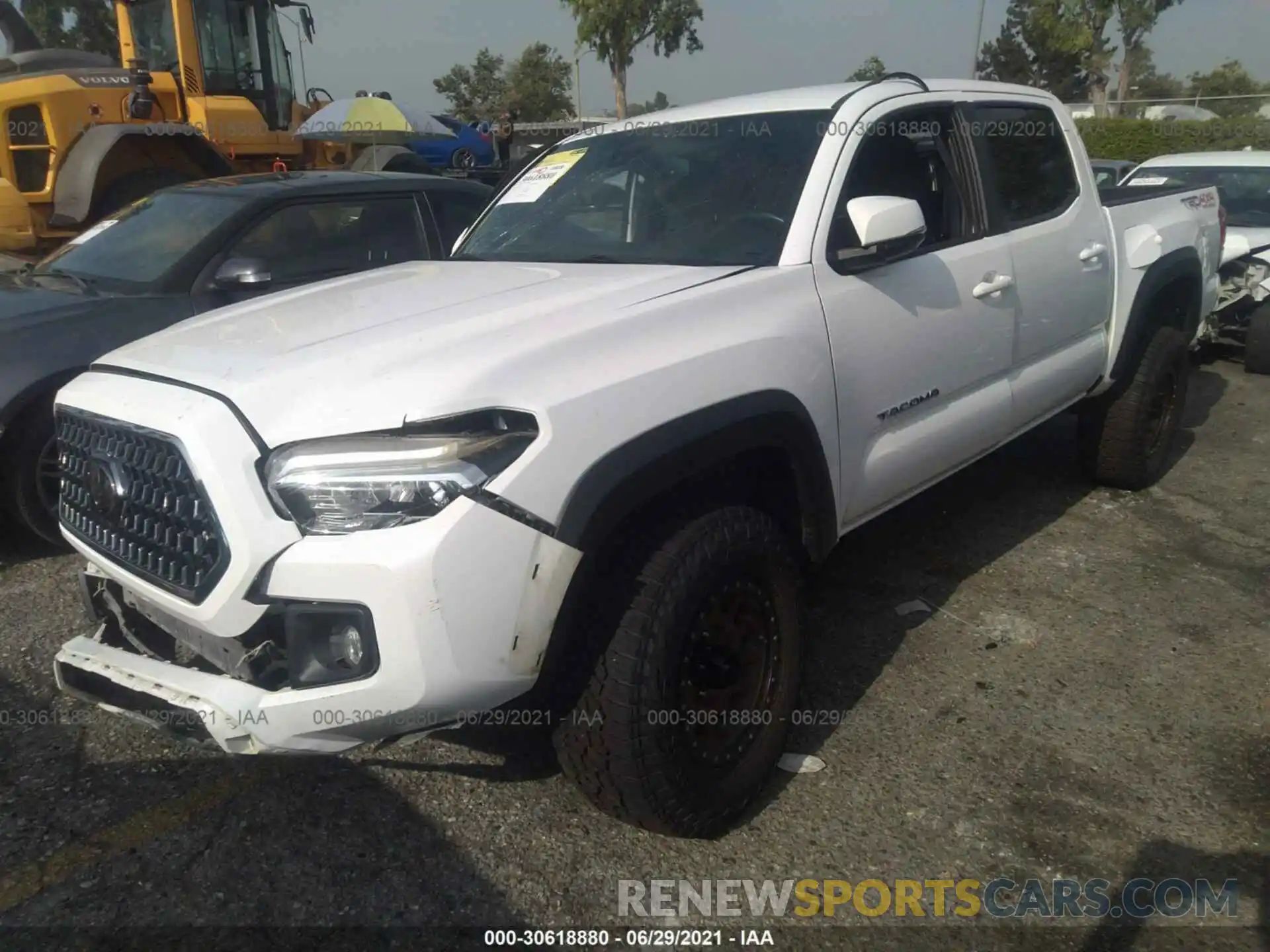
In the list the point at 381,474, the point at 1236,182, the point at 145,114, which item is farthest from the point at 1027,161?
the point at 145,114

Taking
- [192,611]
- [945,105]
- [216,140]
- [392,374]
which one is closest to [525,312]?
[392,374]

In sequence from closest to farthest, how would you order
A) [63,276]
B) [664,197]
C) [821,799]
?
[821,799], [664,197], [63,276]

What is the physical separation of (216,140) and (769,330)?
8642 millimetres

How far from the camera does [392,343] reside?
230 centimetres

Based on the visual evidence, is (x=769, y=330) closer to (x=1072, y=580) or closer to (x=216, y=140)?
(x=1072, y=580)

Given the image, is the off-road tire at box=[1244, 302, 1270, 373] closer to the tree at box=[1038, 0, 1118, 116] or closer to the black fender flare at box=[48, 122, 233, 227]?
the black fender flare at box=[48, 122, 233, 227]

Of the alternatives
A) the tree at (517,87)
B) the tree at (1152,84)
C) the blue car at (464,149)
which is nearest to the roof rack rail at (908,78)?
the blue car at (464,149)

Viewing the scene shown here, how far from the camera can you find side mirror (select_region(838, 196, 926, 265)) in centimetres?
275

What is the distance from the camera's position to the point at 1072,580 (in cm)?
404

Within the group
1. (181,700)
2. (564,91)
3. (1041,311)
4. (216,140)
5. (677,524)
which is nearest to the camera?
(181,700)

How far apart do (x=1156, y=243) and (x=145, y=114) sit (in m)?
8.50

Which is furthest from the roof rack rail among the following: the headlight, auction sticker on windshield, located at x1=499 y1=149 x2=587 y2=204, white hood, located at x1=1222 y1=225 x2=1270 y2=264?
white hood, located at x1=1222 y1=225 x2=1270 y2=264

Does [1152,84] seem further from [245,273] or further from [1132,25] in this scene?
[245,273]

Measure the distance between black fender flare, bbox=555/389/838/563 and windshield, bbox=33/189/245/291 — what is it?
11.0 feet
